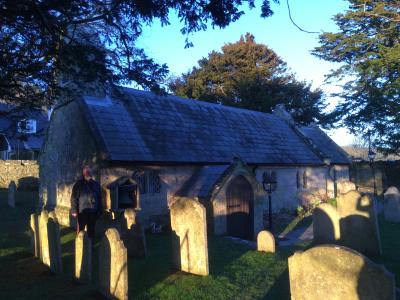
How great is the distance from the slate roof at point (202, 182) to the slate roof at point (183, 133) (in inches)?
32.1

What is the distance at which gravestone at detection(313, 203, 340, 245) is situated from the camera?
1081cm

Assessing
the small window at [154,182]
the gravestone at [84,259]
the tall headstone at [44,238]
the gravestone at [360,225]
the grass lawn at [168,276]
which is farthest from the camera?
the small window at [154,182]

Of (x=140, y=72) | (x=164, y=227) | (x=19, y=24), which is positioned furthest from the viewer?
(x=164, y=227)

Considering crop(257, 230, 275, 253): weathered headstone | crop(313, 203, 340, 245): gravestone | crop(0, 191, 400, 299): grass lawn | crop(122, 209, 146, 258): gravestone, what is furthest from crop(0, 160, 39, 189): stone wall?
crop(313, 203, 340, 245): gravestone

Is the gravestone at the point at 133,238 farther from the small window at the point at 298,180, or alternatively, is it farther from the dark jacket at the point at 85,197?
the small window at the point at 298,180

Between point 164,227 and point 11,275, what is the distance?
286 inches

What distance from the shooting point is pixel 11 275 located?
8.21 meters

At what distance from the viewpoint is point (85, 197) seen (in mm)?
9594

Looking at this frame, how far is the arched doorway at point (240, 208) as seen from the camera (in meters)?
14.5

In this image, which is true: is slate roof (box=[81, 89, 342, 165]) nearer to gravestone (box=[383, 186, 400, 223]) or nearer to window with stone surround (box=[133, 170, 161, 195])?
window with stone surround (box=[133, 170, 161, 195])

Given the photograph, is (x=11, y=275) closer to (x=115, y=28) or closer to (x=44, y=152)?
(x=115, y=28)

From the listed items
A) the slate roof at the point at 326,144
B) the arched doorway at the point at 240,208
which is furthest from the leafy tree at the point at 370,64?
the arched doorway at the point at 240,208

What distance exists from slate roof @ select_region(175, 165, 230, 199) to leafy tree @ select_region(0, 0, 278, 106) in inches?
262

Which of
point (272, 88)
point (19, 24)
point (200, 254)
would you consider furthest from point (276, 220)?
point (272, 88)
